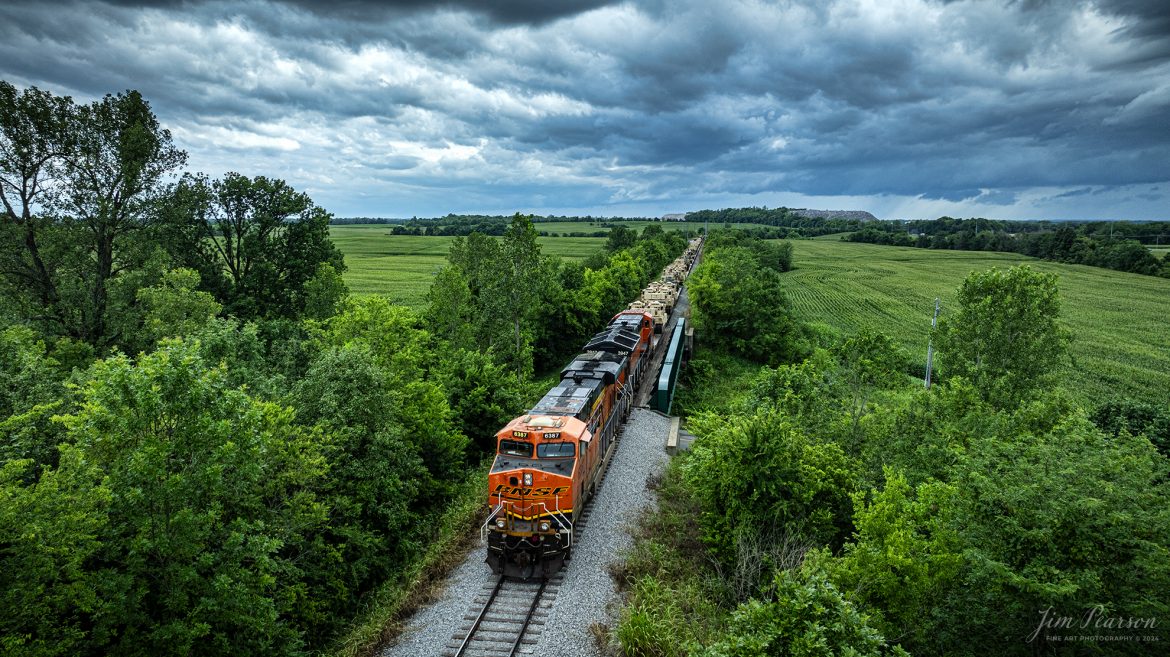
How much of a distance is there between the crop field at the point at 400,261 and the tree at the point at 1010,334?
47932 millimetres

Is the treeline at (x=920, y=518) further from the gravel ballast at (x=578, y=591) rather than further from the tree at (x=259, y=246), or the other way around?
the tree at (x=259, y=246)

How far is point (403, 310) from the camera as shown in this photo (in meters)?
29.9

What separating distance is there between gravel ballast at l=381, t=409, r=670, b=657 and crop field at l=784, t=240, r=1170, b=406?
22.1m

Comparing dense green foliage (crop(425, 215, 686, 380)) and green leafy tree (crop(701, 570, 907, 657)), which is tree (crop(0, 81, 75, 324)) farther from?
green leafy tree (crop(701, 570, 907, 657))

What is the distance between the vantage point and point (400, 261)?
126 meters

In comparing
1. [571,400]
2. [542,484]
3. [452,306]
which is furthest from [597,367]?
[452,306]

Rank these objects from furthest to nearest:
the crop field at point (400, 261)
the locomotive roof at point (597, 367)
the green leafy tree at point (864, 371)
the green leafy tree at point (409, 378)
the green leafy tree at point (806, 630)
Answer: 1. the crop field at point (400, 261)
2. the locomotive roof at point (597, 367)
3. the green leafy tree at point (409, 378)
4. the green leafy tree at point (864, 371)
5. the green leafy tree at point (806, 630)

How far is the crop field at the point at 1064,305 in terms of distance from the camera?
52.2 meters

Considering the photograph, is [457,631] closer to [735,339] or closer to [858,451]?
[858,451]

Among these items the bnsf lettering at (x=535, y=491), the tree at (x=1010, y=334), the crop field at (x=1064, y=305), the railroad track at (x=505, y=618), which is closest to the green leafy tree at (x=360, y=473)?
the railroad track at (x=505, y=618)

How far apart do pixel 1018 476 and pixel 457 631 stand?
1502 cm

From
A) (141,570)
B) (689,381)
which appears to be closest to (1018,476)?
(141,570)

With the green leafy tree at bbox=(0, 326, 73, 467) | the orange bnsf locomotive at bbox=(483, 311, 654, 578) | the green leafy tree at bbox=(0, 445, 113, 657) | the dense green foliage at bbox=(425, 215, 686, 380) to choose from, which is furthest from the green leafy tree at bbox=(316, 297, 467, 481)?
the green leafy tree at bbox=(0, 445, 113, 657)

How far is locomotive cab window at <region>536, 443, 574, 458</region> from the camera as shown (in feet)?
63.2
